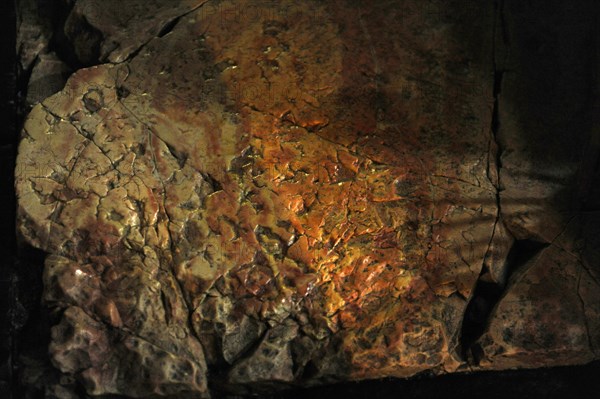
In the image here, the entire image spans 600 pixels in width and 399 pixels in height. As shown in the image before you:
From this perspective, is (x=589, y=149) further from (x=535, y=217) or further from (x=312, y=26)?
(x=312, y=26)

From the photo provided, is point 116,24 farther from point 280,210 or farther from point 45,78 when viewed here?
point 280,210

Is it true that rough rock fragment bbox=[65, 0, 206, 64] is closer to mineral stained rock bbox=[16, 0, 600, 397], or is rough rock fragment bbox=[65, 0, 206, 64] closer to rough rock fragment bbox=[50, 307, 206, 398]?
mineral stained rock bbox=[16, 0, 600, 397]

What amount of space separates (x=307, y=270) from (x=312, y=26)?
0.79 metres

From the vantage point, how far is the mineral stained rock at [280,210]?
2301 millimetres

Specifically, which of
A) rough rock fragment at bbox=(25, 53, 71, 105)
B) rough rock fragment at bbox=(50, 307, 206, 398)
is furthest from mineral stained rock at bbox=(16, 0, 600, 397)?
rough rock fragment at bbox=(25, 53, 71, 105)

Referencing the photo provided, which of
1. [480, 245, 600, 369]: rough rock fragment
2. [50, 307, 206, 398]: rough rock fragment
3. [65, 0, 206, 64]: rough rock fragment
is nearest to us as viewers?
[50, 307, 206, 398]: rough rock fragment

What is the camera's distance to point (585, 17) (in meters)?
2.63

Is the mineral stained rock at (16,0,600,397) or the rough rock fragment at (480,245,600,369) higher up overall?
the mineral stained rock at (16,0,600,397)

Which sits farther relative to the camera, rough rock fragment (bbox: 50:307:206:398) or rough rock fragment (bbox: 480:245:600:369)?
rough rock fragment (bbox: 480:245:600:369)

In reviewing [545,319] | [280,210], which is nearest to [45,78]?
[280,210]

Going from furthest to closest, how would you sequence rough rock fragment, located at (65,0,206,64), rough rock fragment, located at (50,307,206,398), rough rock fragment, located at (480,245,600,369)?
rough rock fragment, located at (65,0,206,64)
rough rock fragment, located at (480,245,600,369)
rough rock fragment, located at (50,307,206,398)

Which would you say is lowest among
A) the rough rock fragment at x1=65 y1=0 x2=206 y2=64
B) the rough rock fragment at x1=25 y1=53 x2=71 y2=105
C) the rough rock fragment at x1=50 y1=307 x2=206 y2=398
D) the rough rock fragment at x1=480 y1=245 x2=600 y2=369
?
the rough rock fragment at x1=480 y1=245 x2=600 y2=369

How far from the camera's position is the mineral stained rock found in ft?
7.55

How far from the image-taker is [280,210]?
2391 millimetres
